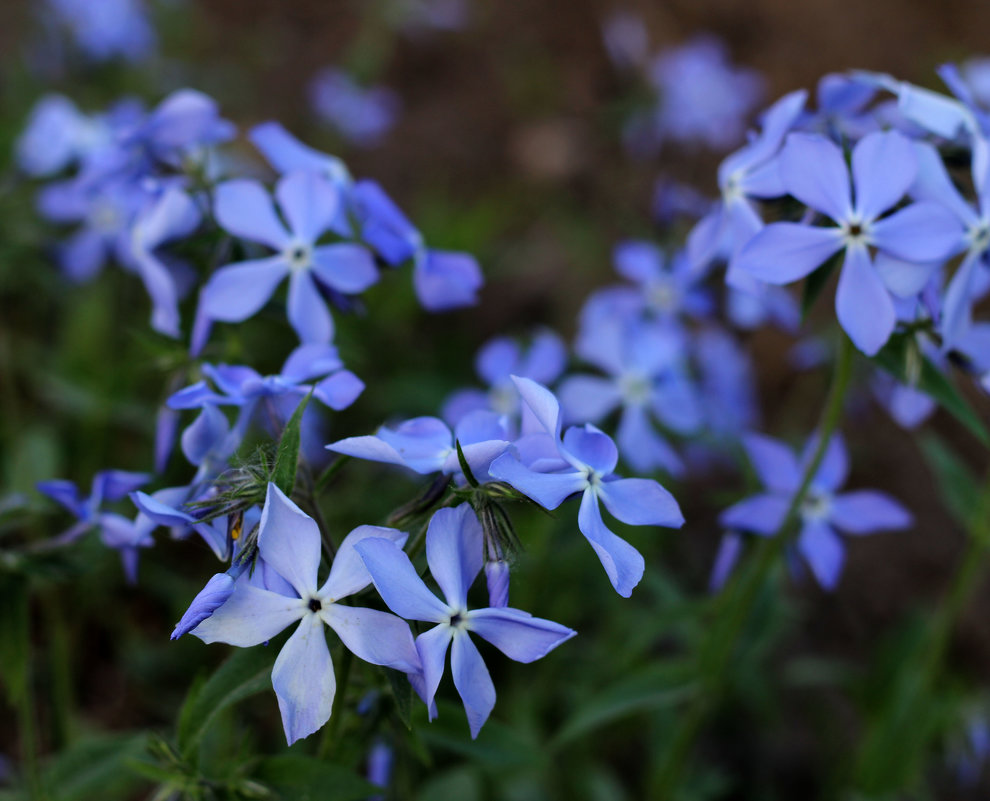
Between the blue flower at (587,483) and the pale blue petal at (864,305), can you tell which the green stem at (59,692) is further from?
the pale blue petal at (864,305)

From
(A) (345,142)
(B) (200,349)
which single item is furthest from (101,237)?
(A) (345,142)

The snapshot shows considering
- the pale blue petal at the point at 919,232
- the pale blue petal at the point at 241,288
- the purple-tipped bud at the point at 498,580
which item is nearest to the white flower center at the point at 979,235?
the pale blue petal at the point at 919,232

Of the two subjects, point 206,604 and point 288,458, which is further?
point 288,458

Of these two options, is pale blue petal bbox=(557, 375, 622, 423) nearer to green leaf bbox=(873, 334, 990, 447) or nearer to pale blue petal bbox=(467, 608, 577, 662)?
green leaf bbox=(873, 334, 990, 447)

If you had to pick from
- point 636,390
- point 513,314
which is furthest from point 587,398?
point 513,314

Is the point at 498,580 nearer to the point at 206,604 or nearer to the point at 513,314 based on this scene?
the point at 206,604

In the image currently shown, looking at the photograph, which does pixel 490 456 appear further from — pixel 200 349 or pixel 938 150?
pixel 938 150
